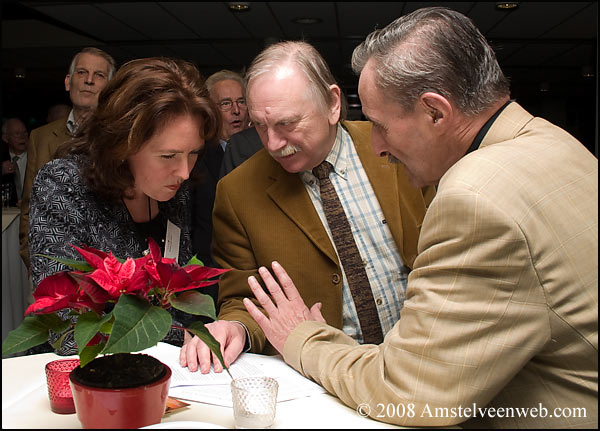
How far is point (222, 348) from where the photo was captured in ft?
4.99

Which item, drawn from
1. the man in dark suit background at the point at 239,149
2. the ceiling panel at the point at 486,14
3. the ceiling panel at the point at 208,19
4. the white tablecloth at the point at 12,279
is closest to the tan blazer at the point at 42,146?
the white tablecloth at the point at 12,279

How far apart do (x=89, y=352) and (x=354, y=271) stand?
1.08 meters

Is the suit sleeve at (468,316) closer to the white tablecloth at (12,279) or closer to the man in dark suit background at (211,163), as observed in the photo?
the man in dark suit background at (211,163)

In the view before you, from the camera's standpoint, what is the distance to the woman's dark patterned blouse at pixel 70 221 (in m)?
1.67

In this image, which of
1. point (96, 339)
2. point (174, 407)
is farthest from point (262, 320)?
point (96, 339)

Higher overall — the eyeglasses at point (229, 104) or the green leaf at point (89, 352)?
the eyeglasses at point (229, 104)

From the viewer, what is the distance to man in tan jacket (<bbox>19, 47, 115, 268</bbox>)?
3.76 meters

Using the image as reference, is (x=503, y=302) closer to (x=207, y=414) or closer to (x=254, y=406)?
(x=254, y=406)

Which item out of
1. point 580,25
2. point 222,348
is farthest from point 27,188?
point 580,25

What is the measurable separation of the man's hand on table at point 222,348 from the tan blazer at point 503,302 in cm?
45

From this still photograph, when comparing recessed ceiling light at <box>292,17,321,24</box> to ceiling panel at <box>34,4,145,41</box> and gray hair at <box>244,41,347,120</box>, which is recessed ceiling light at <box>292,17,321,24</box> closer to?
ceiling panel at <box>34,4,145,41</box>

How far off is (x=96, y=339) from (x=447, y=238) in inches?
25.1

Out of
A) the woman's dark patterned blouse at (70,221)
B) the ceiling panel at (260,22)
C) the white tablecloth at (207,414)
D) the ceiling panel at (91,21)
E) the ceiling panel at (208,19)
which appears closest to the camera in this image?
the white tablecloth at (207,414)

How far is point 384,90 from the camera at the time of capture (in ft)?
4.53
